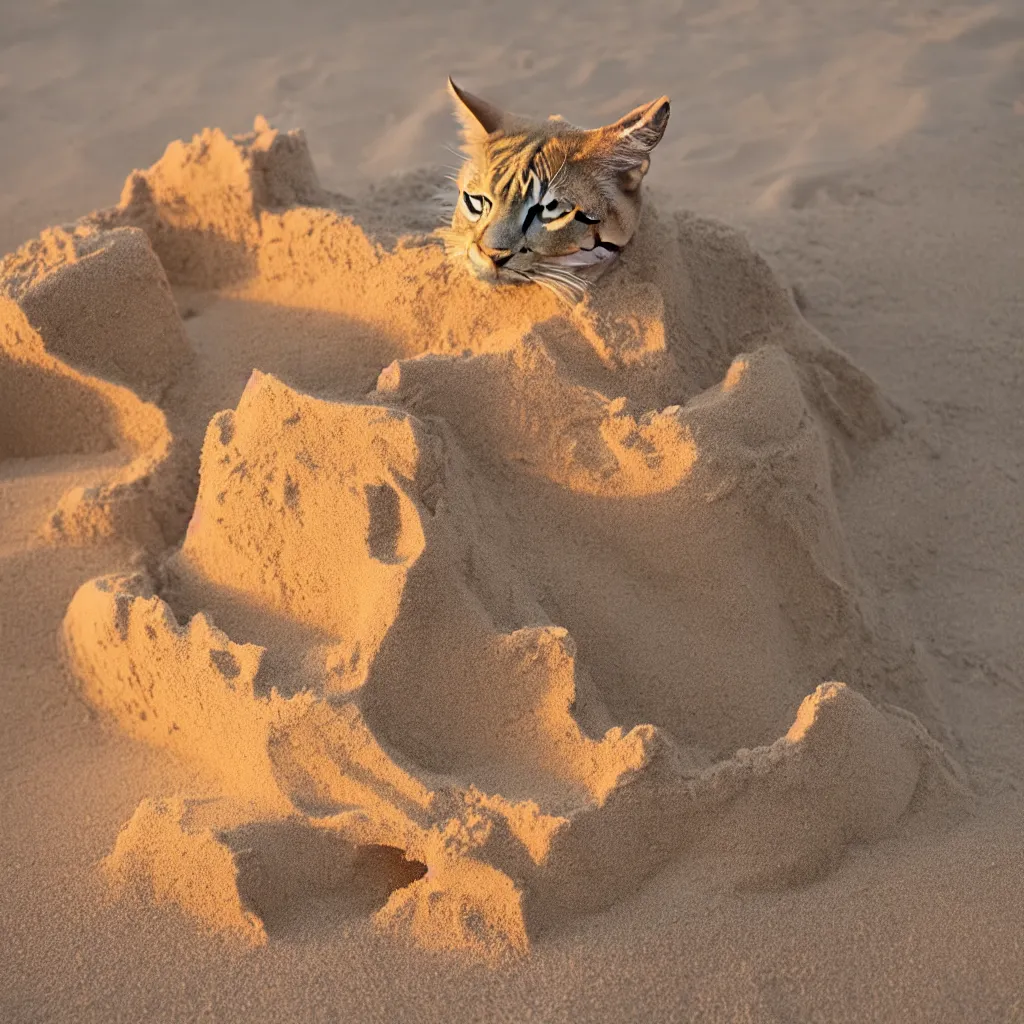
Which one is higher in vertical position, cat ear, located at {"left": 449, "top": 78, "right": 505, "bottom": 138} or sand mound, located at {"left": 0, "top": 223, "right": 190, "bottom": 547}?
cat ear, located at {"left": 449, "top": 78, "right": 505, "bottom": 138}

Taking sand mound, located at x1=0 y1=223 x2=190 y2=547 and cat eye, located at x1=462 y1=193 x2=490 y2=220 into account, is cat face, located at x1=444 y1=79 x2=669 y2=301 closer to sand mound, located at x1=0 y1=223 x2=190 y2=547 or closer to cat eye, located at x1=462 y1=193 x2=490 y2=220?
cat eye, located at x1=462 y1=193 x2=490 y2=220

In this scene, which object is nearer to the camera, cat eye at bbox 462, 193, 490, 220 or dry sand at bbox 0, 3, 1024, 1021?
dry sand at bbox 0, 3, 1024, 1021

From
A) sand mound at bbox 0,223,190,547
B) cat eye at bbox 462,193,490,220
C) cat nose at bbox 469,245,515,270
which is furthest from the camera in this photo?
sand mound at bbox 0,223,190,547

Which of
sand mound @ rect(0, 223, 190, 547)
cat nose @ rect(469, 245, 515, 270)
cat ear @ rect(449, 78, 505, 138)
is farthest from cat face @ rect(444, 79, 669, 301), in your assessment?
sand mound @ rect(0, 223, 190, 547)

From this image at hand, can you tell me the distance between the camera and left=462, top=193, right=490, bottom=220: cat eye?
→ 258cm

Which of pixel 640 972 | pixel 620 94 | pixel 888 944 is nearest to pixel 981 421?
pixel 888 944

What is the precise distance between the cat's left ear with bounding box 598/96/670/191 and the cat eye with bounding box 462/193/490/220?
11.3 inches

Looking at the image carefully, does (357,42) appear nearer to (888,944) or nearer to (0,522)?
(0,522)

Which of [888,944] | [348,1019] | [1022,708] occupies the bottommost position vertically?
[1022,708]

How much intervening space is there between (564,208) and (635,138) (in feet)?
0.62

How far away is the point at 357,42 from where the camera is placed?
5520mm

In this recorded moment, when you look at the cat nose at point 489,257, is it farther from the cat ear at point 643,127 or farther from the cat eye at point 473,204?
the cat ear at point 643,127

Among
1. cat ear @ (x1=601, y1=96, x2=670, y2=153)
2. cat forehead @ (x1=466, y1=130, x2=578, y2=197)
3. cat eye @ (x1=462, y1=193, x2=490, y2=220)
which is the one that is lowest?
cat eye @ (x1=462, y1=193, x2=490, y2=220)

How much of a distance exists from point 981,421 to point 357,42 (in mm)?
3595
